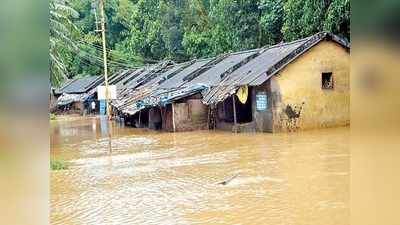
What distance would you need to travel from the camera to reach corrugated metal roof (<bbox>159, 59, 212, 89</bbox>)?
23.5m

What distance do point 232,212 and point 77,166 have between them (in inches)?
251

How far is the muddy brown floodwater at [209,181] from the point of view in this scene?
7.29m

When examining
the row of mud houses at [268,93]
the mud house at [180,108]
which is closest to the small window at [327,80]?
the row of mud houses at [268,93]

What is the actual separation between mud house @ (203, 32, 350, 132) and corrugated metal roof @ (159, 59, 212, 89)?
14.0ft

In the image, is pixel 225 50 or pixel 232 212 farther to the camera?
pixel 225 50

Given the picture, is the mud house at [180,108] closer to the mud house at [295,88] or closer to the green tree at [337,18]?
the mud house at [295,88]

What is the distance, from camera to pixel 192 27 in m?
33.4

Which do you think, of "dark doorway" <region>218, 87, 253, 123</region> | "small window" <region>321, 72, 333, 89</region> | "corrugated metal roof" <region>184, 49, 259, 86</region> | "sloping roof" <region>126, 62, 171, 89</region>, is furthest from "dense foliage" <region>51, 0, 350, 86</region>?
"dark doorway" <region>218, 87, 253, 123</region>

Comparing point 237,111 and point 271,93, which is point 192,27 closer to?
point 237,111

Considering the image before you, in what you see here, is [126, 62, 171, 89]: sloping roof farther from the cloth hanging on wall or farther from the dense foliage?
the cloth hanging on wall
